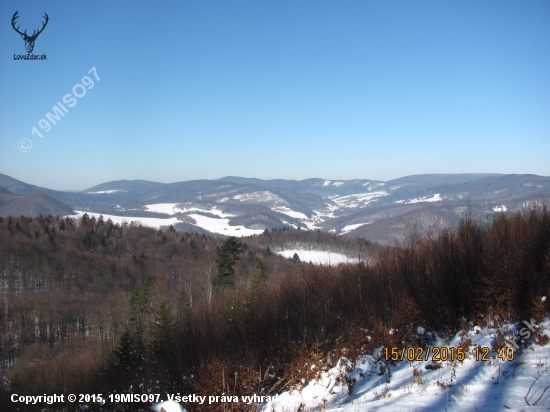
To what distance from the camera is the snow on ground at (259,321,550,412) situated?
4.96 meters

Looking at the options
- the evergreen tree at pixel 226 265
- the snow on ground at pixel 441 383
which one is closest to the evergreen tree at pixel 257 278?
the evergreen tree at pixel 226 265

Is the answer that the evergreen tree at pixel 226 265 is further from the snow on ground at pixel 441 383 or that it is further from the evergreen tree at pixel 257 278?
the snow on ground at pixel 441 383

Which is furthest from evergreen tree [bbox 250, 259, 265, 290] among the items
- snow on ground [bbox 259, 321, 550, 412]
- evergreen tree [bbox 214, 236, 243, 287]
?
snow on ground [bbox 259, 321, 550, 412]

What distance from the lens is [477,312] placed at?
779cm

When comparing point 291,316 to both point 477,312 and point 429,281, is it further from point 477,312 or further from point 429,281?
point 477,312

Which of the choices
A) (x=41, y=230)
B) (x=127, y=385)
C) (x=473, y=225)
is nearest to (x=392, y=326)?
(x=473, y=225)

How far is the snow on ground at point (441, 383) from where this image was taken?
496cm
